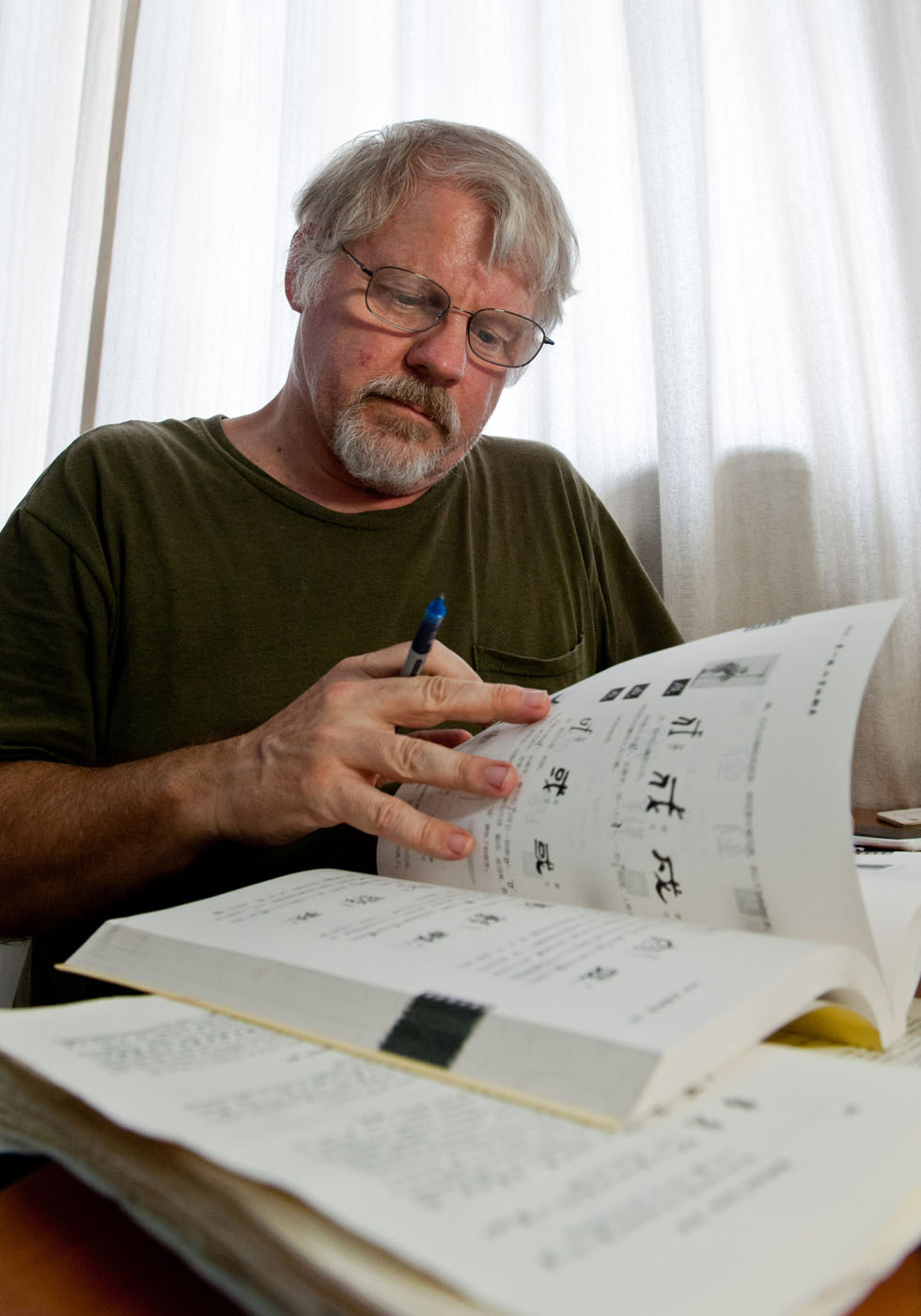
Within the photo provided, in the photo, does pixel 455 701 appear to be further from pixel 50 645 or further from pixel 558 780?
pixel 50 645

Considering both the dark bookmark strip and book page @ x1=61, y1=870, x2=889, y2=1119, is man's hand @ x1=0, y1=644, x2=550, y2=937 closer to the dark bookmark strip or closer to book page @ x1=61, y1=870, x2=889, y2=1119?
book page @ x1=61, y1=870, x2=889, y2=1119

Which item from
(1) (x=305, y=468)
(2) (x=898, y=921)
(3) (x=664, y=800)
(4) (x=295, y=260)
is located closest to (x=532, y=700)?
(3) (x=664, y=800)

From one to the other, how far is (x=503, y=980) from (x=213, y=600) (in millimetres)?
698

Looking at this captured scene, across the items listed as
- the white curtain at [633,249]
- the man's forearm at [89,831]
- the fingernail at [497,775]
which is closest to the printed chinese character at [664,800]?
the fingernail at [497,775]

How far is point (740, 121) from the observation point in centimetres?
136

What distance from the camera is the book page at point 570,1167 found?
22cm

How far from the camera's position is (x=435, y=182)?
1036 millimetres

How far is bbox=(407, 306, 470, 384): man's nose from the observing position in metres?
1.01

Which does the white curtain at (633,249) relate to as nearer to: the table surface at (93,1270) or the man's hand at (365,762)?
the man's hand at (365,762)

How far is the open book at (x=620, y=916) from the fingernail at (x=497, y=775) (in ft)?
0.04

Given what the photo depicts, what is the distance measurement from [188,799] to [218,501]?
44cm

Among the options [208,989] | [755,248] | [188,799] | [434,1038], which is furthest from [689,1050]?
[755,248]

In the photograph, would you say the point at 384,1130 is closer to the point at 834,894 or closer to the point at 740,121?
the point at 834,894

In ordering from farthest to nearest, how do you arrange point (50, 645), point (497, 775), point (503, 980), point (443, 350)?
1. point (443, 350)
2. point (50, 645)
3. point (497, 775)
4. point (503, 980)
